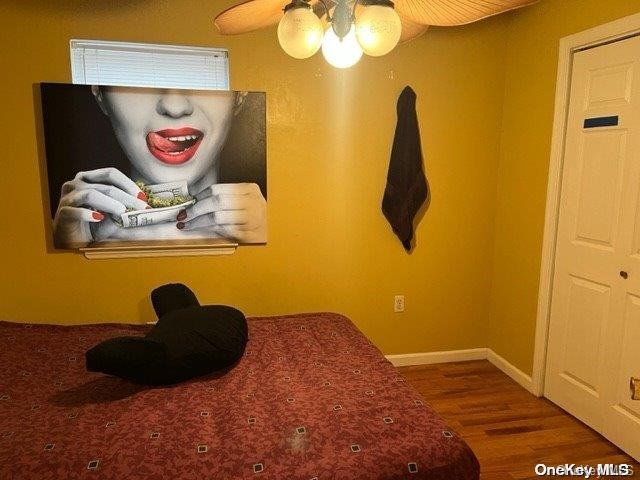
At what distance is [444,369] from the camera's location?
3.35 meters

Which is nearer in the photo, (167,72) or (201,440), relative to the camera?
(201,440)

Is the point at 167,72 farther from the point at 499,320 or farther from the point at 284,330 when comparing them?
the point at 499,320

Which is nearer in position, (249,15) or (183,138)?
(249,15)

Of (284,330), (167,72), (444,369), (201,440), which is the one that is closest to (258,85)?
(167,72)

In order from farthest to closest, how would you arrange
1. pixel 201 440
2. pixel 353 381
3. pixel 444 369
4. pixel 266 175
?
pixel 444 369, pixel 266 175, pixel 353 381, pixel 201 440

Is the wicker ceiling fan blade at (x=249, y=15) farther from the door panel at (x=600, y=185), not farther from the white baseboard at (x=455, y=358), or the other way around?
the white baseboard at (x=455, y=358)

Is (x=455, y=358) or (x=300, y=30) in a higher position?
(x=300, y=30)

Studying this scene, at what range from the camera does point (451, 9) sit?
1.37 meters

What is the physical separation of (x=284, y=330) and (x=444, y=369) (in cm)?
143

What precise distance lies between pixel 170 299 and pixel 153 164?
2.98 ft

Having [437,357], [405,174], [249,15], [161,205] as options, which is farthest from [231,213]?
[437,357]

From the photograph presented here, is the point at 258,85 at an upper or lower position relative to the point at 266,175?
upper

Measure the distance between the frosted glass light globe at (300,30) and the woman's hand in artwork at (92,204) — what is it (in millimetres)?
1824

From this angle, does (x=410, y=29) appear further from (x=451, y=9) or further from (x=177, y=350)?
(x=177, y=350)
